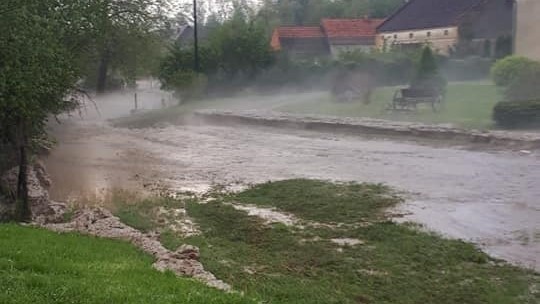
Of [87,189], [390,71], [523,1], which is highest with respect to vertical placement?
[523,1]

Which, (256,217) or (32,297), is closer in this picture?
(32,297)

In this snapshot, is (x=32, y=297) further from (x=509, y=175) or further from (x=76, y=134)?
(x=76, y=134)

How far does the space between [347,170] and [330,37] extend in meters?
45.7

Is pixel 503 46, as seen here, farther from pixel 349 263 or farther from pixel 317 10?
pixel 317 10

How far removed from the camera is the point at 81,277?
243 inches

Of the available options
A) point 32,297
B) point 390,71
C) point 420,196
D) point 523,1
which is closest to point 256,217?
point 420,196

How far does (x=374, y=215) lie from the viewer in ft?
36.3

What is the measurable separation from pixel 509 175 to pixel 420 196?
291 centimetres

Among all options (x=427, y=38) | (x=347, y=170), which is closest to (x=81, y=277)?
(x=347, y=170)

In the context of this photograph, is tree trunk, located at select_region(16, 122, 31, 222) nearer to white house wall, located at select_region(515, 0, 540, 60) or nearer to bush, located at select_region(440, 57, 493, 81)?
white house wall, located at select_region(515, 0, 540, 60)

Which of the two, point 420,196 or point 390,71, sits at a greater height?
point 390,71

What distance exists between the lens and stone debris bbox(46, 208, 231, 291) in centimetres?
744

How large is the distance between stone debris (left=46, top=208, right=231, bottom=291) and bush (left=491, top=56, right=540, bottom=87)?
1927cm

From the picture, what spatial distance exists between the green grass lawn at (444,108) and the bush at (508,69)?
0.64 m
